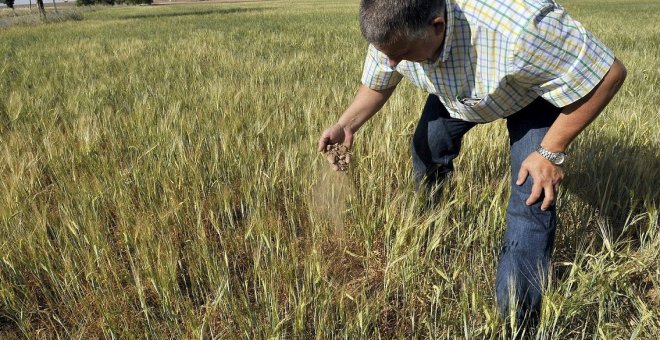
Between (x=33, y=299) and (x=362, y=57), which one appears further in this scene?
(x=362, y=57)

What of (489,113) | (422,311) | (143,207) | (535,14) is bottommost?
(422,311)

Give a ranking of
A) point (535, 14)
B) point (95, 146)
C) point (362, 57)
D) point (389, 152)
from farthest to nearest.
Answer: point (362, 57) < point (95, 146) < point (389, 152) < point (535, 14)

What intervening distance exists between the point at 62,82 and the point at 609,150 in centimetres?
423

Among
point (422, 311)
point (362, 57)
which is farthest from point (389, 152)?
point (362, 57)

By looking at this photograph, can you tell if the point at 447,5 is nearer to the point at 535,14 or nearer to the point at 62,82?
the point at 535,14

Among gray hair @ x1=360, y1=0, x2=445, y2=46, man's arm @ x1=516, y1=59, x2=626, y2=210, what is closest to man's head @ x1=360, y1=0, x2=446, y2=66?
gray hair @ x1=360, y1=0, x2=445, y2=46

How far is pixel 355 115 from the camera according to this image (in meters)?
1.69

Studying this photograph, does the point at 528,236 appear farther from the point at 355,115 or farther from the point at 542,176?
the point at 355,115

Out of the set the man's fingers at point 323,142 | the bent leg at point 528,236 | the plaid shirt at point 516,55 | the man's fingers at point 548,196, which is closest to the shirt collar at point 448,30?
the plaid shirt at point 516,55

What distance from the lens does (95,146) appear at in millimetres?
2148

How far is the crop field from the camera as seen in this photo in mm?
1180

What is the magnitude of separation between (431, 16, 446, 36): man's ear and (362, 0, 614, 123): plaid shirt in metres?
0.02

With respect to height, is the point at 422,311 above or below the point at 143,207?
below

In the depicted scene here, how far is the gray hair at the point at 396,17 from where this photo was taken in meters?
1.02
